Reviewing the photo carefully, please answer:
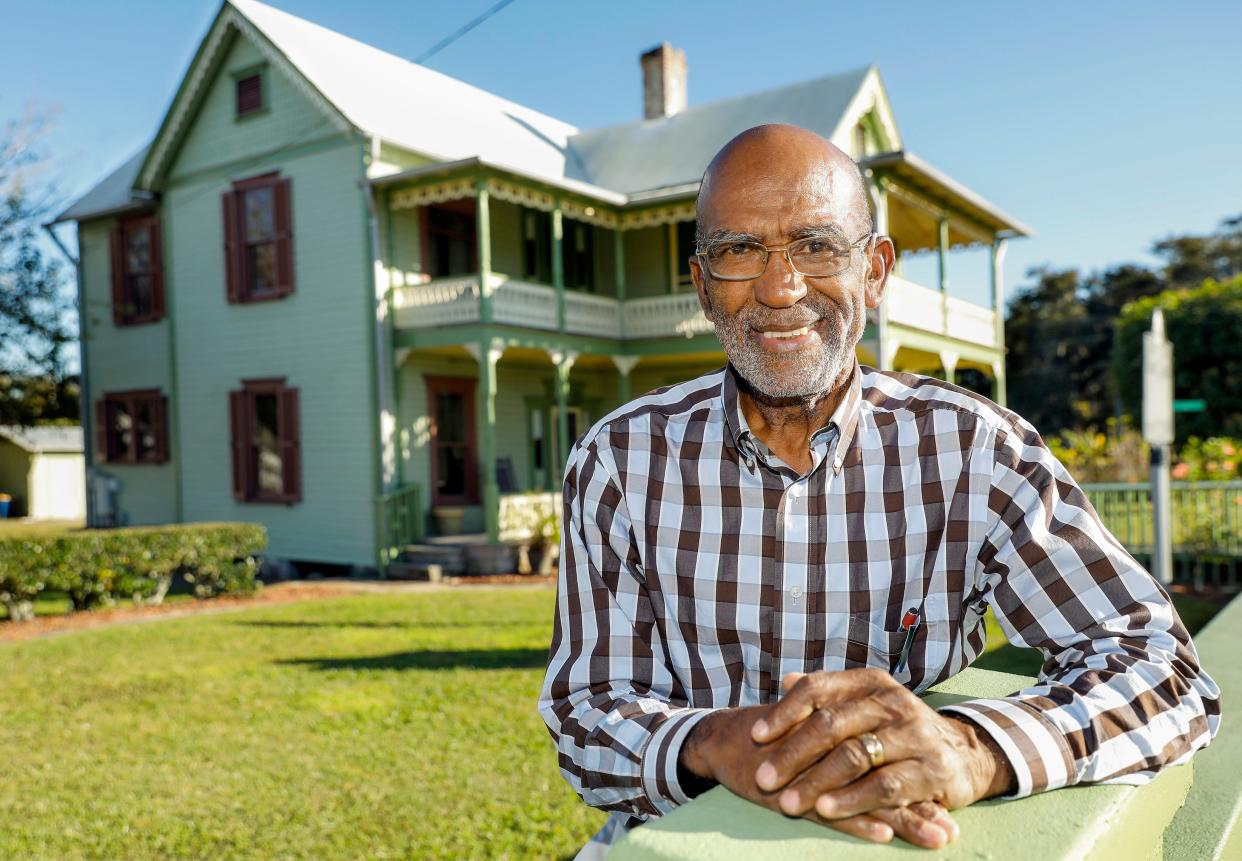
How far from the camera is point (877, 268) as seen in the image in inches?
73.4

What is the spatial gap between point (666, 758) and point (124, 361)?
19.3 metres

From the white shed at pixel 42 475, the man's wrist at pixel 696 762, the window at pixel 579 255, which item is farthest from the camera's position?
the white shed at pixel 42 475

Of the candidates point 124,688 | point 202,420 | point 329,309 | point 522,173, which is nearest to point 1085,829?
point 124,688

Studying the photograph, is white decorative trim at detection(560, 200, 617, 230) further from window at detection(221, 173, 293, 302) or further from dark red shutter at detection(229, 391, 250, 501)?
dark red shutter at detection(229, 391, 250, 501)

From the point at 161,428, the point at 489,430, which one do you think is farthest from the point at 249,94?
the point at 489,430

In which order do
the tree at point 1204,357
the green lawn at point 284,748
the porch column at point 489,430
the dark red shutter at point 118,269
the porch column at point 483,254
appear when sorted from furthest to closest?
the tree at point 1204,357 → the dark red shutter at point 118,269 → the porch column at point 489,430 → the porch column at point 483,254 → the green lawn at point 284,748

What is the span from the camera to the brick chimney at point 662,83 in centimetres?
1892

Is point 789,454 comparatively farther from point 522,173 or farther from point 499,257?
point 499,257

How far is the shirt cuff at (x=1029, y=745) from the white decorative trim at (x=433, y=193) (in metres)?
13.5

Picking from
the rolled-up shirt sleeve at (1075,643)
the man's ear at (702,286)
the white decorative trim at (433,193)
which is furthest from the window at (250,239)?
the rolled-up shirt sleeve at (1075,643)

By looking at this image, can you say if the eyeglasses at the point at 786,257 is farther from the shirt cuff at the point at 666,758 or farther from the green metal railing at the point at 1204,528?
the green metal railing at the point at 1204,528

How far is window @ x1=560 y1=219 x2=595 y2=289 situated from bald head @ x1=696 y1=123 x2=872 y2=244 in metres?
16.1

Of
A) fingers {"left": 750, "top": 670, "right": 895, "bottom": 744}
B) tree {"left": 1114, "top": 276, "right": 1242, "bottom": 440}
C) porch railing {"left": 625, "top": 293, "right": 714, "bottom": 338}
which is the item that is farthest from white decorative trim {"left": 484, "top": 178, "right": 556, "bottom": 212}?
tree {"left": 1114, "top": 276, "right": 1242, "bottom": 440}

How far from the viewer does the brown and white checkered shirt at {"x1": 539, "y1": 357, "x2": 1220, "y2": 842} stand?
1.50 meters
